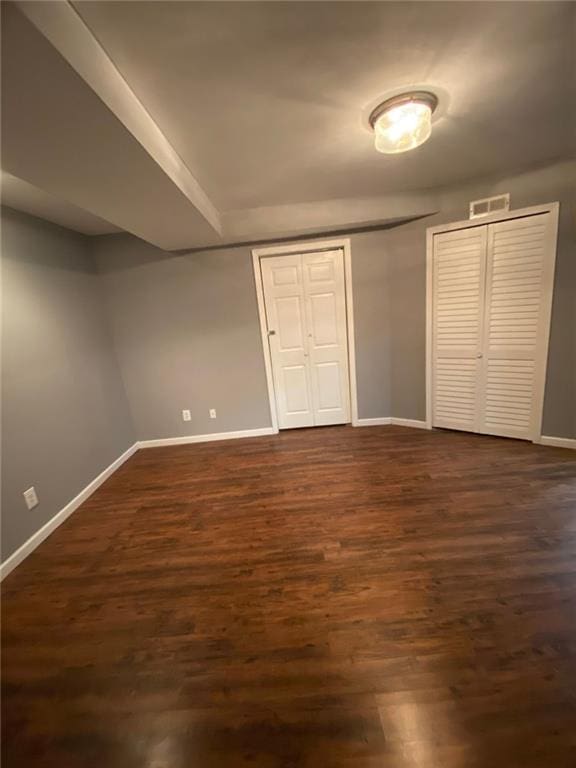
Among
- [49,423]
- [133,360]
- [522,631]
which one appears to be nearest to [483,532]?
[522,631]

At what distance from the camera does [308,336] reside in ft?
11.3

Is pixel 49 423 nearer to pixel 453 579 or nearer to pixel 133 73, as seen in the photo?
pixel 133 73

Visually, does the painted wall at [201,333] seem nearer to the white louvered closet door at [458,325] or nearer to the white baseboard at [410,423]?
the white baseboard at [410,423]

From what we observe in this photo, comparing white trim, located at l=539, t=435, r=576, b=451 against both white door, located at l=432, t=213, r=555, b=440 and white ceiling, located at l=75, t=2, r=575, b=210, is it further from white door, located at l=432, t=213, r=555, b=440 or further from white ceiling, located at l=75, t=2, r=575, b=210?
white ceiling, located at l=75, t=2, r=575, b=210

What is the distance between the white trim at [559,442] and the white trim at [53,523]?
13.4ft

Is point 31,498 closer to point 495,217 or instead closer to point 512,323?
point 512,323

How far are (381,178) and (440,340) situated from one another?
157 centimetres

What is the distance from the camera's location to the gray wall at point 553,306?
2381mm

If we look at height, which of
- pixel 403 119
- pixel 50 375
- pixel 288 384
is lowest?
pixel 288 384

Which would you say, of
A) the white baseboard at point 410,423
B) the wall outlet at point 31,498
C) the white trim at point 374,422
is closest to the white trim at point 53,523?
the wall outlet at point 31,498

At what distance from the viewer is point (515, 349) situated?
8.95 ft

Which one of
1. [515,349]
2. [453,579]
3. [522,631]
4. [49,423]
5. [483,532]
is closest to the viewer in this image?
[522,631]

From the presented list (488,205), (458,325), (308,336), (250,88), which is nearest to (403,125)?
(250,88)

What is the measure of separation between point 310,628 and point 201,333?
111 inches
